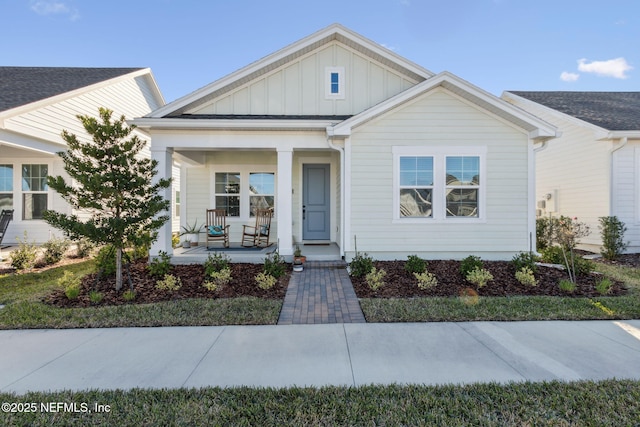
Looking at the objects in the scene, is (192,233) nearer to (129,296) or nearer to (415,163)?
(129,296)

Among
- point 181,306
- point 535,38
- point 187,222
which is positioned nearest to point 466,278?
point 181,306

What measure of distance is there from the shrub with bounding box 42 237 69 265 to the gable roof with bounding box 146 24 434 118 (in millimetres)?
4455

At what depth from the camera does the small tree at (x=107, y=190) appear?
4.91 meters

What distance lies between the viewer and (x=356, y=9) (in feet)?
34.2

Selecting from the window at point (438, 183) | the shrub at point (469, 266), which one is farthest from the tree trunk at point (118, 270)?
the shrub at point (469, 266)

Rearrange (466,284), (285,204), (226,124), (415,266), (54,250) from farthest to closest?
(54,250) < (285,204) < (226,124) < (415,266) < (466,284)

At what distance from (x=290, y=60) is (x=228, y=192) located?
4.14m

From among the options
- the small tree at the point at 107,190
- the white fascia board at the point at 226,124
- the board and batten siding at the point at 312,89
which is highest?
the board and batten siding at the point at 312,89

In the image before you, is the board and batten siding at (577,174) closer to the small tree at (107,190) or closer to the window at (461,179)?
the window at (461,179)

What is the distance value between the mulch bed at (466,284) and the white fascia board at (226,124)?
346cm

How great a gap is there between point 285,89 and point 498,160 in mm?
5383

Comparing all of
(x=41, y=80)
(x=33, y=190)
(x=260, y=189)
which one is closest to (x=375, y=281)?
(x=260, y=189)

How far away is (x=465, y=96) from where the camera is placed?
23.0ft

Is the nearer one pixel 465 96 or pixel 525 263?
pixel 525 263
